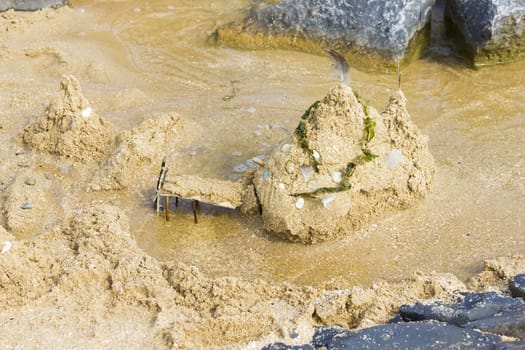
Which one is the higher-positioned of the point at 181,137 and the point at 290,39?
the point at 290,39

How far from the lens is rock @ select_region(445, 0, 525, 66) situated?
7.66m

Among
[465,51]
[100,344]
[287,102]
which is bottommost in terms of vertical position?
[100,344]

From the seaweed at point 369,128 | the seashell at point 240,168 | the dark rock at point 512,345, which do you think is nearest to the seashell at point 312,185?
the seaweed at point 369,128

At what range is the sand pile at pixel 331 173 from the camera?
5.11 meters

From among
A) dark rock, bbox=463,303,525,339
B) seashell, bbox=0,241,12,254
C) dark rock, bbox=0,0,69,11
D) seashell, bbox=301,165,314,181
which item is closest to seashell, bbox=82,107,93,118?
seashell, bbox=0,241,12,254

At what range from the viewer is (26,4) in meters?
9.13

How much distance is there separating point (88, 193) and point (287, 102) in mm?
2273

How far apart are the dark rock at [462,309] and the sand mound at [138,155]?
2.70m

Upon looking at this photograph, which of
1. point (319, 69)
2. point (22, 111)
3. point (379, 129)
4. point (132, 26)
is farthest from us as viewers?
point (132, 26)

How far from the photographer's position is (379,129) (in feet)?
17.5

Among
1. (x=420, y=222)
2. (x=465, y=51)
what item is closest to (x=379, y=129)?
(x=420, y=222)

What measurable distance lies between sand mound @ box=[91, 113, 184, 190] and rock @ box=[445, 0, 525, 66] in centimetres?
357

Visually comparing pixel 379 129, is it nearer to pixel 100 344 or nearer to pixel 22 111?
Result: pixel 100 344

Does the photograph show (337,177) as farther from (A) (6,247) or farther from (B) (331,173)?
(A) (6,247)
